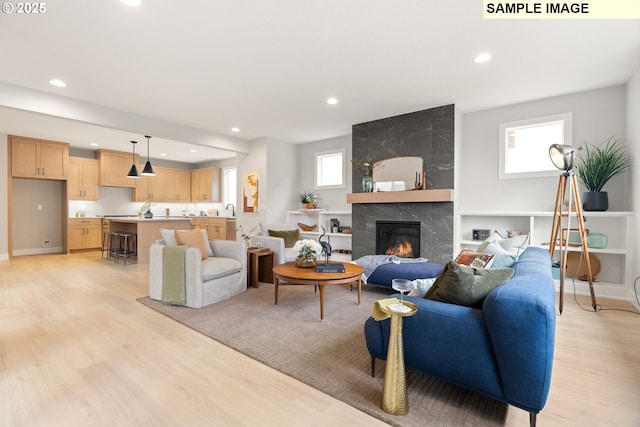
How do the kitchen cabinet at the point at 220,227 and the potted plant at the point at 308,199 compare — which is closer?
the potted plant at the point at 308,199

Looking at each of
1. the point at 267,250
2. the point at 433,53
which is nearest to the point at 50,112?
the point at 267,250

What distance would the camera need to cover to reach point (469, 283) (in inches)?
65.1

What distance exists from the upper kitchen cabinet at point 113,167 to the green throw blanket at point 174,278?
6073mm

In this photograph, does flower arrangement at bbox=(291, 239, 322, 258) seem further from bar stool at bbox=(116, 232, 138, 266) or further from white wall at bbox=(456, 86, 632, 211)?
bar stool at bbox=(116, 232, 138, 266)

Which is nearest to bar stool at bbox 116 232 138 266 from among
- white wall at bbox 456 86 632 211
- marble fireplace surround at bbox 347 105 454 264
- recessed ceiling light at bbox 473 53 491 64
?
marble fireplace surround at bbox 347 105 454 264

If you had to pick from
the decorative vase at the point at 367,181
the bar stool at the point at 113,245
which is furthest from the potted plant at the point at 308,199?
the bar stool at the point at 113,245

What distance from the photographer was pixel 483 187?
191 inches

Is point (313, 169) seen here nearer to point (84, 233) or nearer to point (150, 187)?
point (150, 187)

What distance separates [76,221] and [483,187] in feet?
30.6

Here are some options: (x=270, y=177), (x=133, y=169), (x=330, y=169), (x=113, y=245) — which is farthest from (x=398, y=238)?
(x=113, y=245)

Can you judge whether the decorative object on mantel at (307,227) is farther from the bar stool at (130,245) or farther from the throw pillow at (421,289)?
the throw pillow at (421,289)

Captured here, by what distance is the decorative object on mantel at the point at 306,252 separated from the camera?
136 inches

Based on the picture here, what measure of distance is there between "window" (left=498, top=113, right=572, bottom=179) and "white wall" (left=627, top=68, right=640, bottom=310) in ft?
2.03

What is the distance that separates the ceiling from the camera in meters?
2.48
